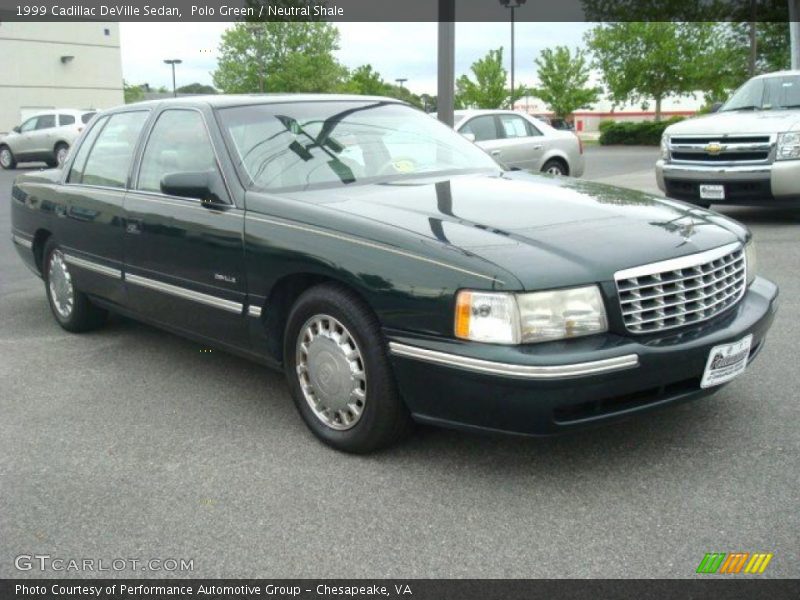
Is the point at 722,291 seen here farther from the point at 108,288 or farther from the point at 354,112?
the point at 108,288

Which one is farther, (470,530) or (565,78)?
(565,78)

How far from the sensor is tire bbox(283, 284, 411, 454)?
3555 mm

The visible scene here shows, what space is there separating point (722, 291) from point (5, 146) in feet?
87.8

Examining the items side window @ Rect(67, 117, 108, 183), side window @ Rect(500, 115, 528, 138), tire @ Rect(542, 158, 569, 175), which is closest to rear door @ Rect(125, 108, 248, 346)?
side window @ Rect(67, 117, 108, 183)

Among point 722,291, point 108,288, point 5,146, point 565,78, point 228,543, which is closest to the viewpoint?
point 228,543

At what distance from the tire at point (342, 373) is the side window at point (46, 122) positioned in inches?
936

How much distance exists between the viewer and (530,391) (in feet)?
10.4

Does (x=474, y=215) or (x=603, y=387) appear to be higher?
(x=474, y=215)

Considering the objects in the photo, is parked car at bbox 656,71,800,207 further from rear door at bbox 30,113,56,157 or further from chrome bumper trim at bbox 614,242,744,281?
rear door at bbox 30,113,56,157

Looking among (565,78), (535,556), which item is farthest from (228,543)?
(565,78)

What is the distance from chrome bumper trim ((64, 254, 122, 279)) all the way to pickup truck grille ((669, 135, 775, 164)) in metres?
6.90

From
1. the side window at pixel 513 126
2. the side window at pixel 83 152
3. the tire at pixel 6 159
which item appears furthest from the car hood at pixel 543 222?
the tire at pixel 6 159

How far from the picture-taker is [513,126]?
42.8 feet

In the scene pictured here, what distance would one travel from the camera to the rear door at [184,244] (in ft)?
14.0
